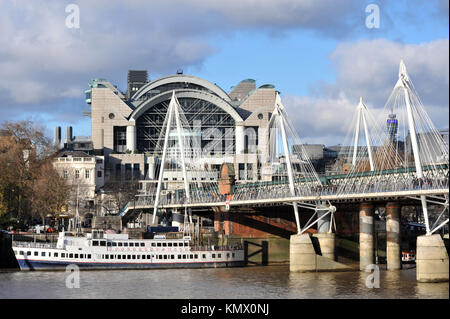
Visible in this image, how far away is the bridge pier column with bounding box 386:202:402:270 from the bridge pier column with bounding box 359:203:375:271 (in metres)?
2.27

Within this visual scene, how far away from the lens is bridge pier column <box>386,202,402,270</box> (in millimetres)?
87375

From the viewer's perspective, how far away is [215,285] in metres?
73.1

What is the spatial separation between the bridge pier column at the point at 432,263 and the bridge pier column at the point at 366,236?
18.9 meters

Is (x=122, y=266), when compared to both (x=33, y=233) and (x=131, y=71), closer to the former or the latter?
(x=33, y=233)

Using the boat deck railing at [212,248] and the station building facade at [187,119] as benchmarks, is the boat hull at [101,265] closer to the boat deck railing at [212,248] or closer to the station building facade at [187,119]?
the boat deck railing at [212,248]

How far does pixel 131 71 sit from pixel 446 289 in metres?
140

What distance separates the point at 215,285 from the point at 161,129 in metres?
102

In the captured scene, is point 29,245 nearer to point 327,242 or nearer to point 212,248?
point 212,248

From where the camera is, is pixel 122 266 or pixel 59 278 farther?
pixel 122 266

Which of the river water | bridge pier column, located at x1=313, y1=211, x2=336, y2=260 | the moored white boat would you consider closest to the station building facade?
the moored white boat

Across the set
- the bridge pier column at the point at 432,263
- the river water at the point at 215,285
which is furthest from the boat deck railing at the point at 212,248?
the bridge pier column at the point at 432,263

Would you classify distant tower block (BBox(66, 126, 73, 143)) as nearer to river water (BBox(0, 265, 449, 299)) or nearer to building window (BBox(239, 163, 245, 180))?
building window (BBox(239, 163, 245, 180))

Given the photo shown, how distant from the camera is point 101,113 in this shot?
16512cm

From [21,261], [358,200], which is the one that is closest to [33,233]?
[21,261]
